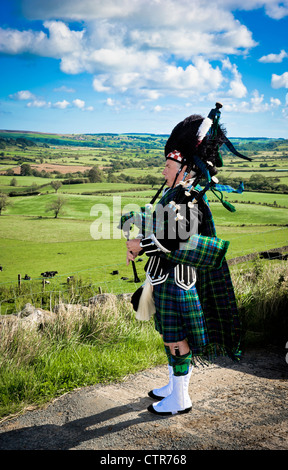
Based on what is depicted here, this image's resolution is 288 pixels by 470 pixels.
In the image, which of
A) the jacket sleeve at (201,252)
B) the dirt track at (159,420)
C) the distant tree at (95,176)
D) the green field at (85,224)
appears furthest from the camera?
the distant tree at (95,176)

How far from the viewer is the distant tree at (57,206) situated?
2714 inches

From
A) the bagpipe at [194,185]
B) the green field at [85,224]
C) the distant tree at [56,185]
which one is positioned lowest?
the green field at [85,224]

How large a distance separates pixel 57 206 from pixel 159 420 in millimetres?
68274

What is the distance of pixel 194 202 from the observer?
2.85m

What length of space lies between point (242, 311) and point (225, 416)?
2.01m

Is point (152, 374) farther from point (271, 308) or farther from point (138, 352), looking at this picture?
point (271, 308)

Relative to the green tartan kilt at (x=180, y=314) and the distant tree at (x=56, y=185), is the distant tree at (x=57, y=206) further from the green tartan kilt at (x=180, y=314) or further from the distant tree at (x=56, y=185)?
the green tartan kilt at (x=180, y=314)

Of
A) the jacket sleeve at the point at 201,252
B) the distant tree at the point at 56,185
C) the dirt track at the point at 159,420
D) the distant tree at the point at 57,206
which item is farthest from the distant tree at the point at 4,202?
the jacket sleeve at the point at 201,252

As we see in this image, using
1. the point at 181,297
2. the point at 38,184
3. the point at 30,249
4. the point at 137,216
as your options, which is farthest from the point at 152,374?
the point at 38,184

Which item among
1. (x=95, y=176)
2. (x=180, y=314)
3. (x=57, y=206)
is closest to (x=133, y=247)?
(x=180, y=314)

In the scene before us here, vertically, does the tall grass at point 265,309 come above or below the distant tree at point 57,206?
above

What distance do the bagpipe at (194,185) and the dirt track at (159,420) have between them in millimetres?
1097

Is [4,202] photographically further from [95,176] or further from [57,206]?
[95,176]

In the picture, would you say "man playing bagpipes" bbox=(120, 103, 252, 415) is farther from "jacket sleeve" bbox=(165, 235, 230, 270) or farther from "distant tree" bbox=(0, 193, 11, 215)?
"distant tree" bbox=(0, 193, 11, 215)
